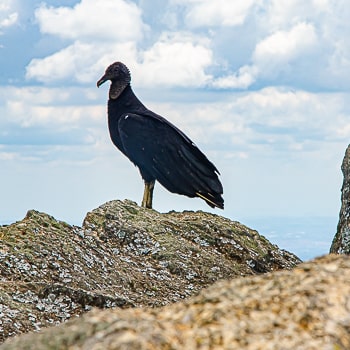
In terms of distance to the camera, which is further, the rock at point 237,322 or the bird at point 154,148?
the bird at point 154,148

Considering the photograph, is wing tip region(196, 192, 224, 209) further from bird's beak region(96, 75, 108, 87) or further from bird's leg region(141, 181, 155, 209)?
bird's beak region(96, 75, 108, 87)

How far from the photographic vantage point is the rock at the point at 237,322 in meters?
3.15

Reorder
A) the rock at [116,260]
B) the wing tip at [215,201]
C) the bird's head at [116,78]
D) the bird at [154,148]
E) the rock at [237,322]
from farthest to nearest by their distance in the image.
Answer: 1. the bird's head at [116,78]
2. the bird at [154,148]
3. the wing tip at [215,201]
4. the rock at [116,260]
5. the rock at [237,322]

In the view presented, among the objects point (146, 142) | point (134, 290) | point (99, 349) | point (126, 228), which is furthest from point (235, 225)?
point (99, 349)

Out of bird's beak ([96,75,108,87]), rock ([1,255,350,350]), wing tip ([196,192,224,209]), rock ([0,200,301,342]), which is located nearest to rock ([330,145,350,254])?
rock ([0,200,301,342])

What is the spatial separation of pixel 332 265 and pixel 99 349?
1.24 metres

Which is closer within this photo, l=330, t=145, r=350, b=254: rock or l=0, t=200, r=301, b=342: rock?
l=0, t=200, r=301, b=342: rock

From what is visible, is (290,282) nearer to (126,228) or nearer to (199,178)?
(126,228)

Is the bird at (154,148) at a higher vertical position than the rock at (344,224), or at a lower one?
higher

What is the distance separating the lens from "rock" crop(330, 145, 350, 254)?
10.2m

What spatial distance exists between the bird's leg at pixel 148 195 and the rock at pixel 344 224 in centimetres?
439

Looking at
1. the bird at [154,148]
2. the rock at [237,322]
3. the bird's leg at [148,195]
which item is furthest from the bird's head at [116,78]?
the rock at [237,322]

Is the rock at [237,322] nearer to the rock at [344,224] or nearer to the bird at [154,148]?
the rock at [344,224]

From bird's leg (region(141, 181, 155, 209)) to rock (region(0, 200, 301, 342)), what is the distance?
10.1ft
